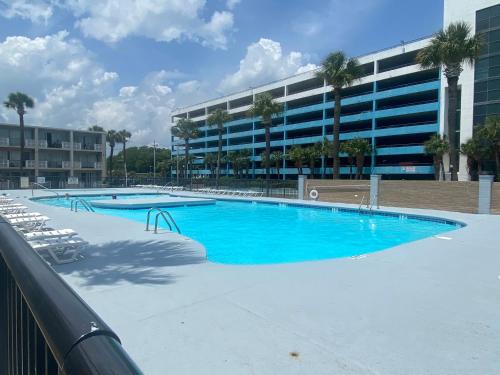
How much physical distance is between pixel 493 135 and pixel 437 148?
5.84 metres

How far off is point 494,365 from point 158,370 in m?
3.15

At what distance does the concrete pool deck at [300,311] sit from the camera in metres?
3.60

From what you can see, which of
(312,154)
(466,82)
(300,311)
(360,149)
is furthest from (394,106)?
(300,311)

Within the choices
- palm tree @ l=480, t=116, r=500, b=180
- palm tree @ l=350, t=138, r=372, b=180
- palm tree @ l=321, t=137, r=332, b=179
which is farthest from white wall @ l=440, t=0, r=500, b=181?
palm tree @ l=321, t=137, r=332, b=179

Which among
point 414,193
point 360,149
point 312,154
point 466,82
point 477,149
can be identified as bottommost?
point 414,193

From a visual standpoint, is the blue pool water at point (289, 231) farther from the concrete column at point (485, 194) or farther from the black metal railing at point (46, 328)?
the black metal railing at point (46, 328)

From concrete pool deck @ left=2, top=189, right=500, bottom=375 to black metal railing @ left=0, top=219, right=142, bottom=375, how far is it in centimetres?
200

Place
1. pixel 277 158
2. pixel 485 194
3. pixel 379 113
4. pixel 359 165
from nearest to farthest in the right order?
pixel 485 194 < pixel 379 113 < pixel 359 165 < pixel 277 158

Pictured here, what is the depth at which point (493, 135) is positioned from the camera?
122ft

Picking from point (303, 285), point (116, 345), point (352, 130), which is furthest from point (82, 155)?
point (116, 345)

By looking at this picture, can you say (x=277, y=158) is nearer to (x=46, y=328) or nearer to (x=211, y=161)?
(x=211, y=161)

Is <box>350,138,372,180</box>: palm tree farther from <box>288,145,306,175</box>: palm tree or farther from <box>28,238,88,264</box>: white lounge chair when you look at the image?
<box>28,238,88,264</box>: white lounge chair

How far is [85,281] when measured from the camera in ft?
20.5

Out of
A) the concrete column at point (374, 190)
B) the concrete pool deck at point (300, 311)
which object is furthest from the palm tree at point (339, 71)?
the concrete pool deck at point (300, 311)
